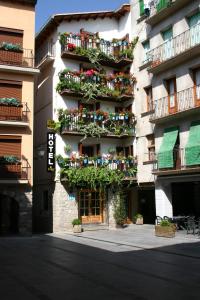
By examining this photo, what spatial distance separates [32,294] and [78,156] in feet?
59.5

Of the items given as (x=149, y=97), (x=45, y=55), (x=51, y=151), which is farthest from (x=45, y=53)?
(x=149, y=97)

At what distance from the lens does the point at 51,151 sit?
25.4 m

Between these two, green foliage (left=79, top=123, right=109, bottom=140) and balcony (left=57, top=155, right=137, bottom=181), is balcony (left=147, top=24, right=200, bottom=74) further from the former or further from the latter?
balcony (left=57, top=155, right=137, bottom=181)

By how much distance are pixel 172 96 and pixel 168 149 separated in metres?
3.26

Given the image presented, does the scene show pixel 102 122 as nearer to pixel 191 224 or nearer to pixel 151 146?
pixel 151 146

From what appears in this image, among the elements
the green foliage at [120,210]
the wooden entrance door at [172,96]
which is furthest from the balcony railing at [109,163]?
the wooden entrance door at [172,96]

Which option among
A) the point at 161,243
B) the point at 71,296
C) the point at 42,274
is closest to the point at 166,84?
the point at 161,243

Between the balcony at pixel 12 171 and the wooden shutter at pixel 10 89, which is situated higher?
the wooden shutter at pixel 10 89

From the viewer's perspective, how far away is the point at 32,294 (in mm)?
8773

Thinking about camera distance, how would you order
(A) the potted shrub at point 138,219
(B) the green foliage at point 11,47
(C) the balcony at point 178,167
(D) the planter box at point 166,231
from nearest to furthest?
(D) the planter box at point 166,231 → (C) the balcony at point 178,167 → (B) the green foliage at point 11,47 → (A) the potted shrub at point 138,219

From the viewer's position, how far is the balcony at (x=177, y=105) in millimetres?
22531

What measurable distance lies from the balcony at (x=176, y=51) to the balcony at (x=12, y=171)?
390 inches

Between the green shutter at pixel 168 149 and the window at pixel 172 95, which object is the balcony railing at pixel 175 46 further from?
the green shutter at pixel 168 149

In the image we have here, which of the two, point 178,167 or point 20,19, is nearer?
point 178,167
